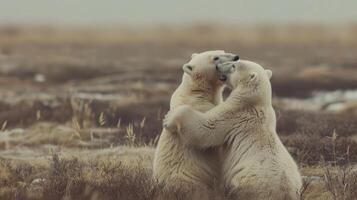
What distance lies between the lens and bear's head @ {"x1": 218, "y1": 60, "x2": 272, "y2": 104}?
7473 mm

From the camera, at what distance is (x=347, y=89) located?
83.0 ft

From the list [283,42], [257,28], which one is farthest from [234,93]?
[257,28]

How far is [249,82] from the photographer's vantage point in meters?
7.50

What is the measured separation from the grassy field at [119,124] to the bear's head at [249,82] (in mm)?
932

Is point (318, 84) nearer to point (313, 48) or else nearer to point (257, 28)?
point (313, 48)

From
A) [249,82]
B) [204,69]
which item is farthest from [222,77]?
[249,82]

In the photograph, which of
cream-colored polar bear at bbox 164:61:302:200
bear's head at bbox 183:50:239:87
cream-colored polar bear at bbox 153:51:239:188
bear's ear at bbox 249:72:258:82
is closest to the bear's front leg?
cream-colored polar bear at bbox 164:61:302:200

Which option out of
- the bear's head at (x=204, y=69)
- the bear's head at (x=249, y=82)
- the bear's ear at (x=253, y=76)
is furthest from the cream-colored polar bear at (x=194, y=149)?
the bear's ear at (x=253, y=76)

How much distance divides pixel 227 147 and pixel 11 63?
24.1 metres

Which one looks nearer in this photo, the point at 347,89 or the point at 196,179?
the point at 196,179

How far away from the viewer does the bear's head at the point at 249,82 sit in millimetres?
7473

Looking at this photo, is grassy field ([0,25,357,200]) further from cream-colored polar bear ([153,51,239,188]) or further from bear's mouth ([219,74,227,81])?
bear's mouth ([219,74,227,81])

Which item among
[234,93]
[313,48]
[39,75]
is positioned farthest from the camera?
[313,48]

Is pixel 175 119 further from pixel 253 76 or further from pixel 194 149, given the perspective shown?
pixel 253 76
